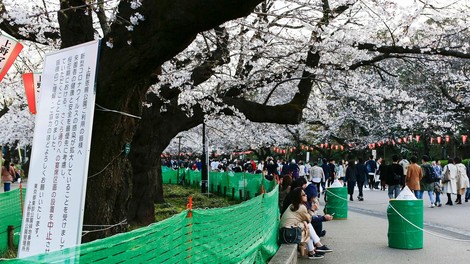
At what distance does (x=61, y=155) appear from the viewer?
229 inches

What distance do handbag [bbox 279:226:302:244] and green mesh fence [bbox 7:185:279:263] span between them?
2.58 ft

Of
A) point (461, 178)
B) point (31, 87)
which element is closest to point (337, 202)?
point (461, 178)

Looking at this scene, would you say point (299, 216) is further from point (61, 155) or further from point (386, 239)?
point (61, 155)

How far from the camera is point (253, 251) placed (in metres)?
6.74

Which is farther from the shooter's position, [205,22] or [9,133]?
[9,133]

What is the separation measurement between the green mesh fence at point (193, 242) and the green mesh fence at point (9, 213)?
5.29 m

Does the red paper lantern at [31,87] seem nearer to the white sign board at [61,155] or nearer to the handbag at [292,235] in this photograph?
the white sign board at [61,155]

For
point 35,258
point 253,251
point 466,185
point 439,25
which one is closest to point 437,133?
point 466,185

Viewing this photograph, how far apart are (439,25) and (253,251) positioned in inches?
371

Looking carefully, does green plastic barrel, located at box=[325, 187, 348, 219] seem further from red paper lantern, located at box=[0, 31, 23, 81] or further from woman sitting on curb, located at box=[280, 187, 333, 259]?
red paper lantern, located at box=[0, 31, 23, 81]

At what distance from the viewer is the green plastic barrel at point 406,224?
9.41 m

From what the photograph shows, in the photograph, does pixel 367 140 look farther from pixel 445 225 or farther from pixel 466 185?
pixel 445 225

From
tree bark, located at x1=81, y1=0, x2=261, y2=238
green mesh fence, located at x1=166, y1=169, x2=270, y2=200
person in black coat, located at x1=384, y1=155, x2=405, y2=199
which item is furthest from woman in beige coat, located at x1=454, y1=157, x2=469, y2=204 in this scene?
tree bark, located at x1=81, y1=0, x2=261, y2=238

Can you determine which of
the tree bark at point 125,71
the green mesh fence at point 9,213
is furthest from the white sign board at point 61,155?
the green mesh fence at point 9,213
